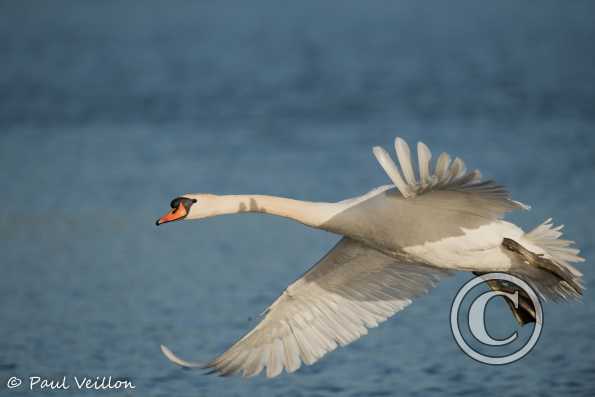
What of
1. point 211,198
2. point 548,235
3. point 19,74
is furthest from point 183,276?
point 19,74

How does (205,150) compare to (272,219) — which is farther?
(205,150)

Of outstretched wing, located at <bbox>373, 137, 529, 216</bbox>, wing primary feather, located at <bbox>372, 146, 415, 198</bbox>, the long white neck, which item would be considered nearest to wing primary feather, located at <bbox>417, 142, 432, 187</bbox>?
outstretched wing, located at <bbox>373, 137, 529, 216</bbox>

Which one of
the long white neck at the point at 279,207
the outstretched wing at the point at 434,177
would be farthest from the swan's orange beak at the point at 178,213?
the outstretched wing at the point at 434,177

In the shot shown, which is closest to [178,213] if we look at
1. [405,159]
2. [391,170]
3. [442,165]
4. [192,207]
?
[192,207]

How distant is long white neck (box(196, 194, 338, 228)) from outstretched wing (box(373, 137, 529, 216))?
0.78m

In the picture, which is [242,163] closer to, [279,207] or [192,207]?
[192,207]

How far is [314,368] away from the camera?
425 inches

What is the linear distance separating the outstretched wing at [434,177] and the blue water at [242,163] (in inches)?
107

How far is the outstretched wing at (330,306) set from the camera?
9234 millimetres

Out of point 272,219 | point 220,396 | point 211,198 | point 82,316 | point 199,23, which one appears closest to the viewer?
point 211,198

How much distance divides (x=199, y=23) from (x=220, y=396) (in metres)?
28.3

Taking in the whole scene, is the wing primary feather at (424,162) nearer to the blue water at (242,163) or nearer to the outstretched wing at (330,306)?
the outstretched wing at (330,306)

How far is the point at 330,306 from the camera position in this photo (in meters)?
9.56

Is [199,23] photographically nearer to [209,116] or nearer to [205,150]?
[209,116]
